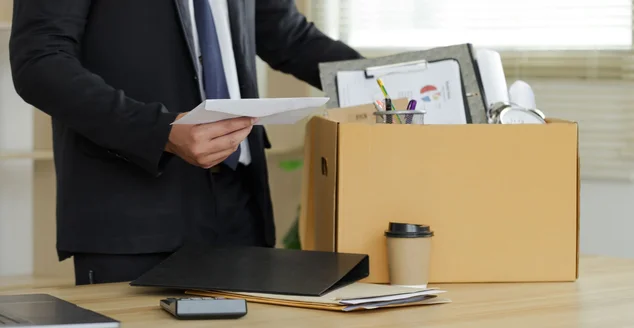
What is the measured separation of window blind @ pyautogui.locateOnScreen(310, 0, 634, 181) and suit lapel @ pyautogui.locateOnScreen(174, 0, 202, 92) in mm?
1282

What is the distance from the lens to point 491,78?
60.6 inches

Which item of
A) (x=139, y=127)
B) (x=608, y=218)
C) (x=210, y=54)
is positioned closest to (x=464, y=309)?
(x=139, y=127)

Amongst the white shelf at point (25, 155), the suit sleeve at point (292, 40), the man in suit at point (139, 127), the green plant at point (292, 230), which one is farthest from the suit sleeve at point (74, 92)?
the green plant at point (292, 230)

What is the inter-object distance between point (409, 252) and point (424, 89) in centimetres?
39

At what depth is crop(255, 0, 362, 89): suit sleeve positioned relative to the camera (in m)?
1.91

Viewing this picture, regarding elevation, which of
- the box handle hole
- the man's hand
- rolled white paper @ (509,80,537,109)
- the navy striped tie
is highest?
the navy striped tie

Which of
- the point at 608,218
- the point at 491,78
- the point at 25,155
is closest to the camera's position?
the point at 491,78

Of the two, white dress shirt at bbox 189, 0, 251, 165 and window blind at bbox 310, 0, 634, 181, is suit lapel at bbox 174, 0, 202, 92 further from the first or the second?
window blind at bbox 310, 0, 634, 181

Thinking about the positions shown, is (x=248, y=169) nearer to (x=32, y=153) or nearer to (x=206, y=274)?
(x=206, y=274)

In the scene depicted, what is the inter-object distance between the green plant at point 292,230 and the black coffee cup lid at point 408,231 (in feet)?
5.09

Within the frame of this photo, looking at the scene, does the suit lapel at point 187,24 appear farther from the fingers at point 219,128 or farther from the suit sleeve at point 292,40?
the suit sleeve at point 292,40

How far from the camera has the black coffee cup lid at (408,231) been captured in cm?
125

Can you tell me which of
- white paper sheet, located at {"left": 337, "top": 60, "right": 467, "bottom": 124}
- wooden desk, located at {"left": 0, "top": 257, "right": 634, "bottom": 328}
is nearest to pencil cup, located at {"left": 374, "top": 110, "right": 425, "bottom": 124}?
white paper sheet, located at {"left": 337, "top": 60, "right": 467, "bottom": 124}

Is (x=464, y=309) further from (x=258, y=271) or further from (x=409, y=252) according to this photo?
(x=258, y=271)
